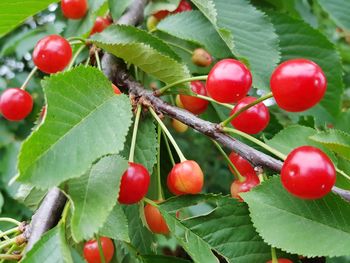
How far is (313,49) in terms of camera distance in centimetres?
185

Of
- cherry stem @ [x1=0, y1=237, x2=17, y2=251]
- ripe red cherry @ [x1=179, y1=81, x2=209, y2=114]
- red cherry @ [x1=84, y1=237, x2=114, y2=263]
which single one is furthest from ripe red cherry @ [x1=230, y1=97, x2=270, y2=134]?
cherry stem @ [x1=0, y1=237, x2=17, y2=251]

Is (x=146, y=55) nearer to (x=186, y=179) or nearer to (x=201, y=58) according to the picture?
(x=186, y=179)

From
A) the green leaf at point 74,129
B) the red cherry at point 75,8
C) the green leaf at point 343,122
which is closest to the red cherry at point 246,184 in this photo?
the green leaf at point 74,129

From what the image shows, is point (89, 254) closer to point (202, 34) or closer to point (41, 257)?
point (41, 257)

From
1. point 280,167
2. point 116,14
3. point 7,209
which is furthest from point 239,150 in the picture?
point 7,209

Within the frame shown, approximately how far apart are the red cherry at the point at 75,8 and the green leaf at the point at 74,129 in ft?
2.76

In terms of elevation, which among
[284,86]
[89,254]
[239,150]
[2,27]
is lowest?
[89,254]

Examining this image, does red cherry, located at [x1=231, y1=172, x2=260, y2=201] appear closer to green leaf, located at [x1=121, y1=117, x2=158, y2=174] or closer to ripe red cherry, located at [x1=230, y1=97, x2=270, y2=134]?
ripe red cherry, located at [x1=230, y1=97, x2=270, y2=134]

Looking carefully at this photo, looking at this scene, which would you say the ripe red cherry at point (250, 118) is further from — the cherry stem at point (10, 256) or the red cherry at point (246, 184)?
the cherry stem at point (10, 256)

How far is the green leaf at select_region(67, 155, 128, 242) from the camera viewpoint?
3.14 ft

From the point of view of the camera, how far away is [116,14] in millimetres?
1734

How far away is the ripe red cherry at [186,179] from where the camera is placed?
125 cm

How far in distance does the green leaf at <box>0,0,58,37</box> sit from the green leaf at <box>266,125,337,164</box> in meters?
0.74

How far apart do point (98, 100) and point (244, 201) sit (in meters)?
0.39
